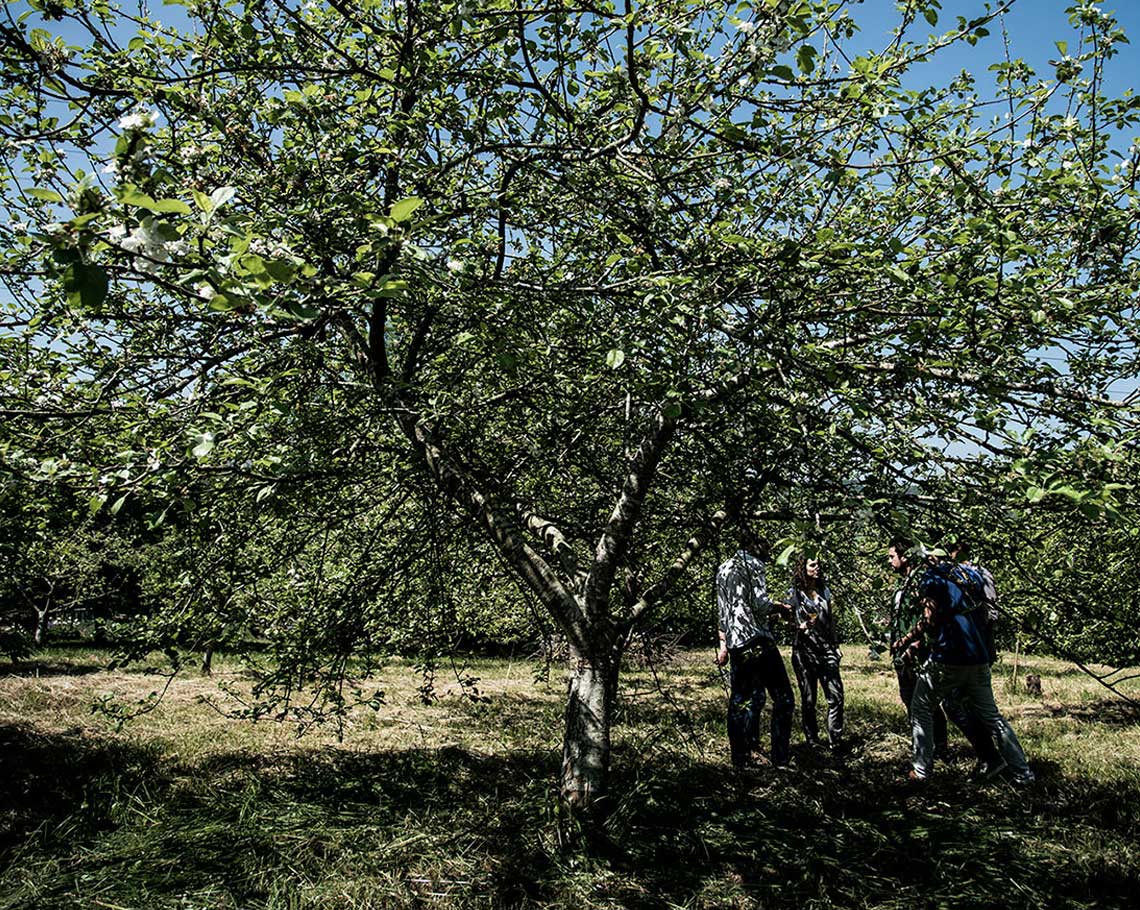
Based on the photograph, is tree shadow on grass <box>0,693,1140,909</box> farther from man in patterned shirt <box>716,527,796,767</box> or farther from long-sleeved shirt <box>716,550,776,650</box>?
long-sleeved shirt <box>716,550,776,650</box>

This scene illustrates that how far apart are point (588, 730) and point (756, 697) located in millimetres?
2132

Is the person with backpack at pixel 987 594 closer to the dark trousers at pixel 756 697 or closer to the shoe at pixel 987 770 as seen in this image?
the shoe at pixel 987 770

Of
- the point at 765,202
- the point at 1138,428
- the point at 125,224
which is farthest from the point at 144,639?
the point at 1138,428

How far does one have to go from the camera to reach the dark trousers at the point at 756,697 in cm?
581

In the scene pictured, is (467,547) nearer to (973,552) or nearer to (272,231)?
(272,231)

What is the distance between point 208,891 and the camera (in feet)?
10.9

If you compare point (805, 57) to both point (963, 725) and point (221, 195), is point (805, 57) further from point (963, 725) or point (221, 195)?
point (963, 725)

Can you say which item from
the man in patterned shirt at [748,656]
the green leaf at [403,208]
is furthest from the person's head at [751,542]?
the green leaf at [403,208]

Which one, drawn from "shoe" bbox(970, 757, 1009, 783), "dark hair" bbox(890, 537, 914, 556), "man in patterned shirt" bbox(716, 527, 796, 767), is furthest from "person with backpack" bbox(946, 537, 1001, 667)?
"man in patterned shirt" bbox(716, 527, 796, 767)

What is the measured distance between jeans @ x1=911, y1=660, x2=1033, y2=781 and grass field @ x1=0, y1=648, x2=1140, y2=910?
264 millimetres

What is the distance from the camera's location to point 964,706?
5777 mm

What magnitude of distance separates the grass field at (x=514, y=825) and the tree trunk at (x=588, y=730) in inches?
8.6

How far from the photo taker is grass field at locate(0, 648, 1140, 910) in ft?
11.6

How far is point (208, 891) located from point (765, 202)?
446cm
